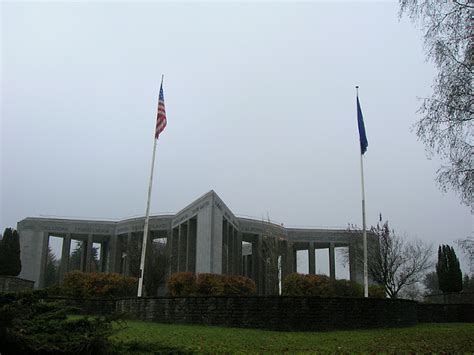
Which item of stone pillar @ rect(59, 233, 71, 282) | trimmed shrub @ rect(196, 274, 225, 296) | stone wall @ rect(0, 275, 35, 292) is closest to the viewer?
trimmed shrub @ rect(196, 274, 225, 296)

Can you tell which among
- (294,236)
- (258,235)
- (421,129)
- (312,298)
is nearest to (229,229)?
(258,235)

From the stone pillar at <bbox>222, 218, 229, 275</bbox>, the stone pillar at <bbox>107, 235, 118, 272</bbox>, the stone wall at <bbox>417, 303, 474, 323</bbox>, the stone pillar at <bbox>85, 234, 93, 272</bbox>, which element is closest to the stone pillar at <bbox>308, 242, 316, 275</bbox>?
the stone pillar at <bbox>222, 218, 229, 275</bbox>

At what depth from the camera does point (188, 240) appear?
1304 inches

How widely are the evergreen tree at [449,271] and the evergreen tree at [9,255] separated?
26.7 metres

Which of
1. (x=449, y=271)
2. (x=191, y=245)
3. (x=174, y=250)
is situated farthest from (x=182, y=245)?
(x=449, y=271)

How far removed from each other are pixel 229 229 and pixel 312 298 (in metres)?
21.6

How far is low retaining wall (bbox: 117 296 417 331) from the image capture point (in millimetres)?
14070

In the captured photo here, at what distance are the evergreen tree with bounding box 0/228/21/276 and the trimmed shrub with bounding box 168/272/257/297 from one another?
10736 mm

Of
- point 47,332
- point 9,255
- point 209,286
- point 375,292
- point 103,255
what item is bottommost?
point 47,332

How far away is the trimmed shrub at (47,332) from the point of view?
4562mm

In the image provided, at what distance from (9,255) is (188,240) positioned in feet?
37.3

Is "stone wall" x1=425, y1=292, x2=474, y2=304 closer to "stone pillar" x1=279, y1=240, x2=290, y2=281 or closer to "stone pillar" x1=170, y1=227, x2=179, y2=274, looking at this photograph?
"stone pillar" x1=279, y1=240, x2=290, y2=281

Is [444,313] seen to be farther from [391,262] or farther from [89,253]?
[89,253]

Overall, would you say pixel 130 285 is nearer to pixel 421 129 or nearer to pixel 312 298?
pixel 312 298
